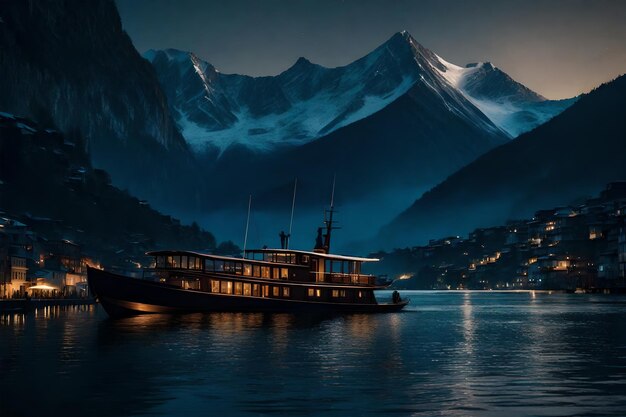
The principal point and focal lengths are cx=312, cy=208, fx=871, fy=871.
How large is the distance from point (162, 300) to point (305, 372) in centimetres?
6126

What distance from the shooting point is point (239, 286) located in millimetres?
113062

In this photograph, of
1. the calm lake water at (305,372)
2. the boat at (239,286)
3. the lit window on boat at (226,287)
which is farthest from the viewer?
the lit window on boat at (226,287)

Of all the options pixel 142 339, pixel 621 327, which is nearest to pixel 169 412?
pixel 142 339

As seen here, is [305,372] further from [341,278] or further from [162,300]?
[341,278]

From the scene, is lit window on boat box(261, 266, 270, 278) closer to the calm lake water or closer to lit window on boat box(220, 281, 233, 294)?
lit window on boat box(220, 281, 233, 294)

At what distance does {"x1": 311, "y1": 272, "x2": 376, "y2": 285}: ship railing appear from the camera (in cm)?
11819

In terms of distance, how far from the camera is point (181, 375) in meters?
45.1

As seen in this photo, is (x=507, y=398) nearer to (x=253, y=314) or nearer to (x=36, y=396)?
(x=36, y=396)

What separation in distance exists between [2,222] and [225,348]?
128 metres

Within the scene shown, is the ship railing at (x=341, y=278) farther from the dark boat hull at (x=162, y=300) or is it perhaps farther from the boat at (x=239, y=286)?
the dark boat hull at (x=162, y=300)

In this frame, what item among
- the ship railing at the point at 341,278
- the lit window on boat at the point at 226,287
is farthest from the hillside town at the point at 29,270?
the ship railing at the point at 341,278

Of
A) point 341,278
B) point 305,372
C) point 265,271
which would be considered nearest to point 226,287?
point 265,271

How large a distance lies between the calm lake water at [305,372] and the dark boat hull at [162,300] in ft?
53.0

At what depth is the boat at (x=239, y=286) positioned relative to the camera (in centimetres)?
10288
